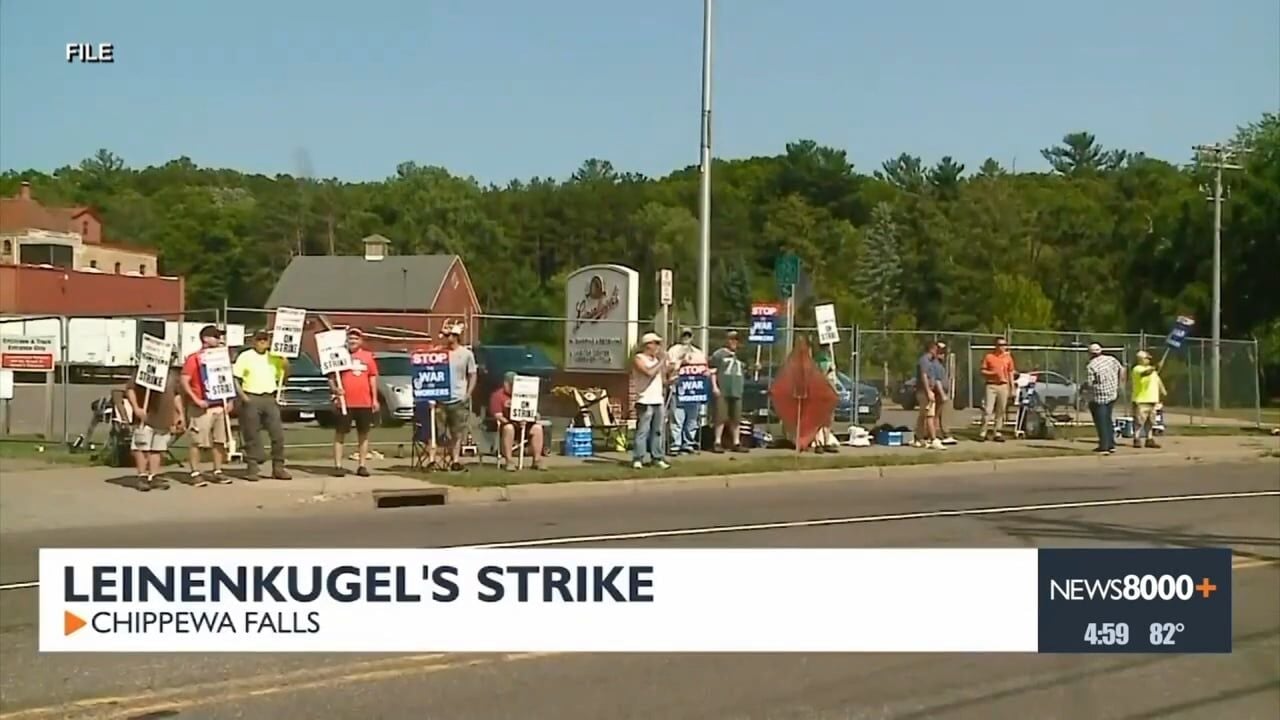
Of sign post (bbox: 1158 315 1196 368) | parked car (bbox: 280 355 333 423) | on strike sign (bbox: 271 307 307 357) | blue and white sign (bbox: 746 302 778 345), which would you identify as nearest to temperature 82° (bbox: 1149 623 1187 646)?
on strike sign (bbox: 271 307 307 357)

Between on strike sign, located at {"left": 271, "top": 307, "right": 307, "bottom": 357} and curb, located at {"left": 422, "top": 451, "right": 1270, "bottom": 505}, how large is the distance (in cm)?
341

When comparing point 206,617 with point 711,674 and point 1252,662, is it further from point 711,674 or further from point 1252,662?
point 1252,662

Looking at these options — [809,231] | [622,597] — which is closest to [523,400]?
[622,597]

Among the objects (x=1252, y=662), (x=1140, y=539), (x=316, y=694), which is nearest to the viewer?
(x=316, y=694)

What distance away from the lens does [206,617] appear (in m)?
6.38

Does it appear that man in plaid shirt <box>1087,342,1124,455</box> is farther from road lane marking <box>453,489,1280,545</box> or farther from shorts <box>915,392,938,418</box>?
road lane marking <box>453,489,1280,545</box>

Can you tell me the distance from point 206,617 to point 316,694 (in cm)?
94

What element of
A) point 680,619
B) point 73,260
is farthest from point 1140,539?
point 73,260

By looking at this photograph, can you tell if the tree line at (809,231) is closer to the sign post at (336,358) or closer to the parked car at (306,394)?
the parked car at (306,394)

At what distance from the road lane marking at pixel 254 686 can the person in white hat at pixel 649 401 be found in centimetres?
1182

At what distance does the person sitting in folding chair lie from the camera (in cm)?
1880

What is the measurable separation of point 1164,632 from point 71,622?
4.69 meters

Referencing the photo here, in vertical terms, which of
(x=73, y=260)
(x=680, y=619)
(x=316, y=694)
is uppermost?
(x=73, y=260)

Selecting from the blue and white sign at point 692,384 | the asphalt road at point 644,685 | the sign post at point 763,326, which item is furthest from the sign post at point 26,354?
the asphalt road at point 644,685
